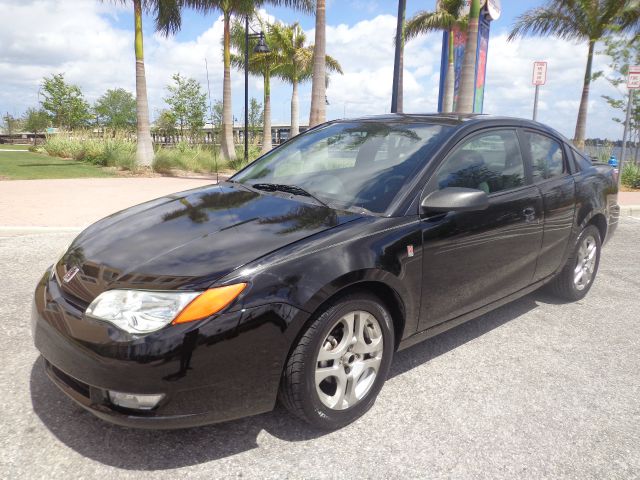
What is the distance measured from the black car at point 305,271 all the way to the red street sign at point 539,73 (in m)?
6.84

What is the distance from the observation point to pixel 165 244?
7.85 ft

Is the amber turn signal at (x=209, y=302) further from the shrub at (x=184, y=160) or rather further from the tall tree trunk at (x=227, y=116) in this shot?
the tall tree trunk at (x=227, y=116)

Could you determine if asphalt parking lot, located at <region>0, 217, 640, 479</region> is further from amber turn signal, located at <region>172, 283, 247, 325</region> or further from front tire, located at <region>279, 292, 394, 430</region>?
amber turn signal, located at <region>172, 283, 247, 325</region>

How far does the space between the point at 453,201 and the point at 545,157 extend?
5.38 ft

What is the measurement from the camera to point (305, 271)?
7.17 feet

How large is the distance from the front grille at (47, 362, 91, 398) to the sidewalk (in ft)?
16.8

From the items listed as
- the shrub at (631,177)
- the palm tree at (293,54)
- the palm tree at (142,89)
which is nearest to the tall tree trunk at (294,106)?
the palm tree at (293,54)

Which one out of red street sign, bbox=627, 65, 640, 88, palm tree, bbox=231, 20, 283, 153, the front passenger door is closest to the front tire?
the front passenger door

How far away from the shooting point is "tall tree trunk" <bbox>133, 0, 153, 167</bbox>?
1614 centimetres

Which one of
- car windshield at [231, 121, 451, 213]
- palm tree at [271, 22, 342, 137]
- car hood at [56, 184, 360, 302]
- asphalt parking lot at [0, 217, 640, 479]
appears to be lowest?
asphalt parking lot at [0, 217, 640, 479]

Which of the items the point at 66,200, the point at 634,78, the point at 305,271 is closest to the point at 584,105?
the point at 634,78

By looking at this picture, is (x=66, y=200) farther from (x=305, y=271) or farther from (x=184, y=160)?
(x=184, y=160)

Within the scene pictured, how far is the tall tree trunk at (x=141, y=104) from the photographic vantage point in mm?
16141

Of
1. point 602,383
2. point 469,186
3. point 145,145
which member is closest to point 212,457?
point 469,186
